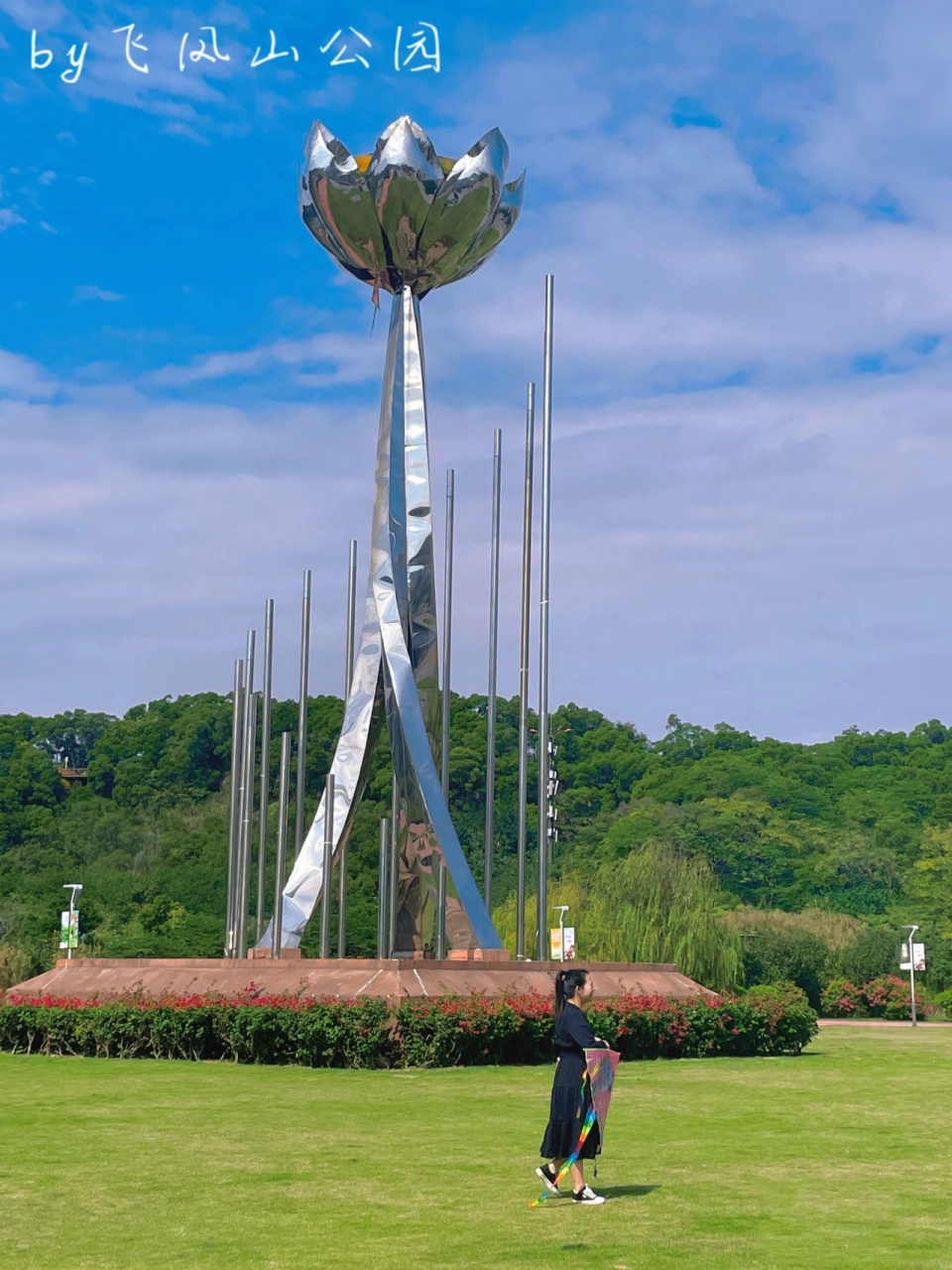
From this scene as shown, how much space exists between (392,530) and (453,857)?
12.9 ft

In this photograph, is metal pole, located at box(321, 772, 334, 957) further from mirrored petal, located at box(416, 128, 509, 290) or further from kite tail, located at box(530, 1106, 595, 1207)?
kite tail, located at box(530, 1106, 595, 1207)

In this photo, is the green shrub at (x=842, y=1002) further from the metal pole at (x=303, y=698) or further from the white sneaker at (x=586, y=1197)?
the white sneaker at (x=586, y=1197)

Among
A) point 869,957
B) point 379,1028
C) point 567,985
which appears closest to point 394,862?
point 379,1028

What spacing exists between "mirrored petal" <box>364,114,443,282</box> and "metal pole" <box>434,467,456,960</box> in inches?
155

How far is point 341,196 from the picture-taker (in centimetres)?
1759

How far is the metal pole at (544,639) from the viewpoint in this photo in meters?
17.5

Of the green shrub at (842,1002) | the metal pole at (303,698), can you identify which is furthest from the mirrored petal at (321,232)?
the green shrub at (842,1002)

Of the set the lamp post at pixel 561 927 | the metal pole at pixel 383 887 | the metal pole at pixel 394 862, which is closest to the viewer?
the metal pole at pixel 394 862

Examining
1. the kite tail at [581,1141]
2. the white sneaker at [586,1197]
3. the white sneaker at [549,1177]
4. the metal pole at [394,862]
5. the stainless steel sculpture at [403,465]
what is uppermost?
the stainless steel sculpture at [403,465]

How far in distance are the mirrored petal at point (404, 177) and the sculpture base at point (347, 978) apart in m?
8.36

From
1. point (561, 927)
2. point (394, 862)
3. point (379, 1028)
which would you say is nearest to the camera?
point (379, 1028)

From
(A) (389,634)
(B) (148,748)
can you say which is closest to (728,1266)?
(A) (389,634)

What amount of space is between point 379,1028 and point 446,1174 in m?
6.29

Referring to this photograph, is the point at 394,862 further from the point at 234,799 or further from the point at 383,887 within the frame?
the point at 234,799
